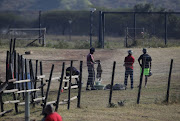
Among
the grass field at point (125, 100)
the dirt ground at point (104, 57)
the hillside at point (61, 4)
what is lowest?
the grass field at point (125, 100)

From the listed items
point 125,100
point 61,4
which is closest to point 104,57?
point 125,100

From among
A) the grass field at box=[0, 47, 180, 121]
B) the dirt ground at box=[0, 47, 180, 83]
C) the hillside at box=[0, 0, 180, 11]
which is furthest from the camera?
the hillside at box=[0, 0, 180, 11]

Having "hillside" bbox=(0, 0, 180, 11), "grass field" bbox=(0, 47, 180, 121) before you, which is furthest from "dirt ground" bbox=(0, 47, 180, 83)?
"hillside" bbox=(0, 0, 180, 11)

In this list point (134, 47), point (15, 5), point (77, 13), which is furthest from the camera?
point (15, 5)

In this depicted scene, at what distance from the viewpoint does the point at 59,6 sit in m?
81.9

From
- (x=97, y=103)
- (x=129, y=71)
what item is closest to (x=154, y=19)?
(x=129, y=71)

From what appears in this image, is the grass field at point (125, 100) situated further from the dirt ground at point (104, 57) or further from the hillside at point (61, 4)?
the hillside at point (61, 4)

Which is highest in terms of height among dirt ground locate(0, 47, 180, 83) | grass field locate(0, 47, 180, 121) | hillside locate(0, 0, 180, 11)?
hillside locate(0, 0, 180, 11)

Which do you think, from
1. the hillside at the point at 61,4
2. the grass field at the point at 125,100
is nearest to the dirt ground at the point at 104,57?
the grass field at the point at 125,100

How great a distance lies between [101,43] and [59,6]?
5236 cm

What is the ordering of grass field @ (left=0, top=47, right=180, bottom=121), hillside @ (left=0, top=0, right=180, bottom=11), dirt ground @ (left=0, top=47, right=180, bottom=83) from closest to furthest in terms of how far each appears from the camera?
grass field @ (left=0, top=47, right=180, bottom=121), dirt ground @ (left=0, top=47, right=180, bottom=83), hillside @ (left=0, top=0, right=180, bottom=11)

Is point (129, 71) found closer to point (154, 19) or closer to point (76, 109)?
point (76, 109)

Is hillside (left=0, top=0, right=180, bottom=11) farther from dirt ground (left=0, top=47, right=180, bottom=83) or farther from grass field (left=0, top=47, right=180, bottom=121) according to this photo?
grass field (left=0, top=47, right=180, bottom=121)

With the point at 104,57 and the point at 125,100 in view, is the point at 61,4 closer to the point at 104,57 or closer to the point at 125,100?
the point at 104,57
